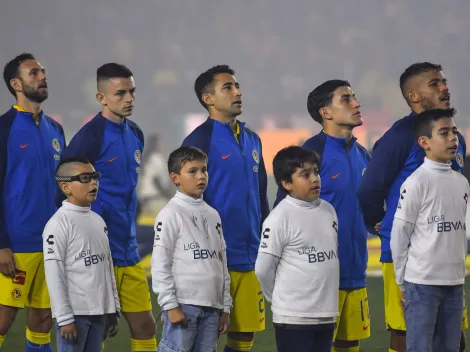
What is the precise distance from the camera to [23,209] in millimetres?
4738

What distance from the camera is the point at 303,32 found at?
28.7 feet

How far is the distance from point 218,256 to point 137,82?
4.86 metres

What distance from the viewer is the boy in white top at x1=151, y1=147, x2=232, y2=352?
3939 millimetres

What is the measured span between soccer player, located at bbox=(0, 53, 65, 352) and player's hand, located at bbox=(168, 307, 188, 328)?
1058 millimetres

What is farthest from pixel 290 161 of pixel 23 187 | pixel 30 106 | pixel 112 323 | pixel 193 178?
pixel 30 106

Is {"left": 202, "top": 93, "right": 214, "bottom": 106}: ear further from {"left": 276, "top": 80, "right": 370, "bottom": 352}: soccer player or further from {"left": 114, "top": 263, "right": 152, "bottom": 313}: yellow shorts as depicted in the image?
{"left": 114, "top": 263, "right": 152, "bottom": 313}: yellow shorts

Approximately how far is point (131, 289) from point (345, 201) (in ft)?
3.52

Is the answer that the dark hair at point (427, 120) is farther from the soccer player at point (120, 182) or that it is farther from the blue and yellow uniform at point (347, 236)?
the soccer player at point (120, 182)

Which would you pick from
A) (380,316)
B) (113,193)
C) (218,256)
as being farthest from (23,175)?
(380,316)

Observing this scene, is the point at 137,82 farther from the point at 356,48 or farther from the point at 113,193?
the point at 113,193

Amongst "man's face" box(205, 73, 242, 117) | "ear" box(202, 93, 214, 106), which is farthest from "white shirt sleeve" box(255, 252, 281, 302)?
"ear" box(202, 93, 214, 106)

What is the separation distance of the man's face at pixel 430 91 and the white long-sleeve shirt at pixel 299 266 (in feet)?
2.86

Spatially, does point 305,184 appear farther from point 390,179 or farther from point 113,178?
point 113,178

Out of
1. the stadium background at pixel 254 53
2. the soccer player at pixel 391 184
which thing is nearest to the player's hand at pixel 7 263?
the soccer player at pixel 391 184
